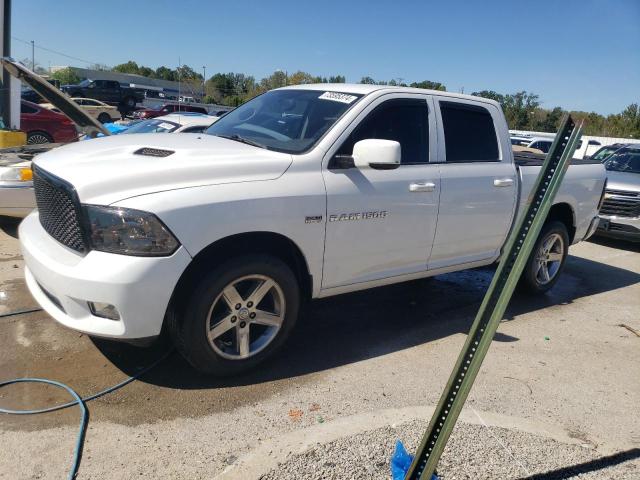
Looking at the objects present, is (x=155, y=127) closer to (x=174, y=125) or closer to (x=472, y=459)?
(x=174, y=125)

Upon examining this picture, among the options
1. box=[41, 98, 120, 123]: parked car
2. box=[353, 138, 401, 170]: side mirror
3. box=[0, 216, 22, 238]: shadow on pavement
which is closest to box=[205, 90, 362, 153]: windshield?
box=[353, 138, 401, 170]: side mirror

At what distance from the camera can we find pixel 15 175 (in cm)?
631

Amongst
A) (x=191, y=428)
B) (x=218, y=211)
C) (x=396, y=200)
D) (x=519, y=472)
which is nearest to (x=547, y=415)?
(x=519, y=472)

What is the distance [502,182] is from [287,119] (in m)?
2.00

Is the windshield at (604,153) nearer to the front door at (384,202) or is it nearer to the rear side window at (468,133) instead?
the rear side window at (468,133)

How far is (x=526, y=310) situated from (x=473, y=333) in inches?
149

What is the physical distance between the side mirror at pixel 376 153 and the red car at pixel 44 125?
40.1 ft

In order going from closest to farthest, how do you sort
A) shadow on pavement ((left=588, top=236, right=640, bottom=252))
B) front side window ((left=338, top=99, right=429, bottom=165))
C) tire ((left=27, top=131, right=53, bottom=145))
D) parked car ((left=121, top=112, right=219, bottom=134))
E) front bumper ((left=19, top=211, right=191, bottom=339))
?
1. front bumper ((left=19, top=211, right=191, bottom=339))
2. front side window ((left=338, top=99, right=429, bottom=165))
3. parked car ((left=121, top=112, right=219, bottom=134))
4. shadow on pavement ((left=588, top=236, right=640, bottom=252))
5. tire ((left=27, top=131, right=53, bottom=145))

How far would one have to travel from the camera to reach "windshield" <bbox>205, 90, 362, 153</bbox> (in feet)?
13.1

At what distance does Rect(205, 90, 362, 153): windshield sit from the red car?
10909mm

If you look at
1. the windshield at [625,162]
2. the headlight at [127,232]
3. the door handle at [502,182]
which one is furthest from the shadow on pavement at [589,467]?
the windshield at [625,162]

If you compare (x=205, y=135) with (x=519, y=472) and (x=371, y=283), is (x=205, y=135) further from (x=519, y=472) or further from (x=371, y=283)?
(x=519, y=472)

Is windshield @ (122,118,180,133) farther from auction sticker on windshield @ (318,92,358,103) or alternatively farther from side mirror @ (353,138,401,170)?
side mirror @ (353,138,401,170)

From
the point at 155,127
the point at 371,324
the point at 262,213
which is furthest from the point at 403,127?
the point at 155,127
